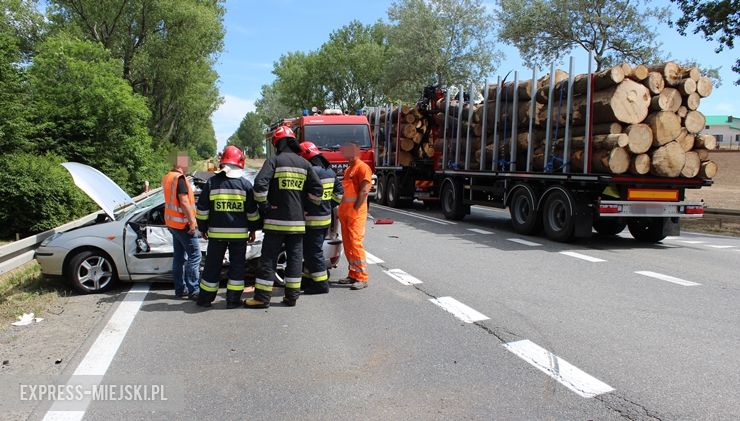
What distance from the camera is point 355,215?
6582 millimetres

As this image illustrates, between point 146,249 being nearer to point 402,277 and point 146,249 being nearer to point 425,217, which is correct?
point 402,277

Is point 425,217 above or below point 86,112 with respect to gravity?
below

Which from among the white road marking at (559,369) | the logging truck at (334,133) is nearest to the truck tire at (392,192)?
the logging truck at (334,133)

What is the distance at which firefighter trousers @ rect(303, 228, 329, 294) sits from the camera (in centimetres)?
611

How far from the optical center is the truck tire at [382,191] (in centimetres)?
1872

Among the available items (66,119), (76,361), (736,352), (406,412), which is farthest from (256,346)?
(66,119)

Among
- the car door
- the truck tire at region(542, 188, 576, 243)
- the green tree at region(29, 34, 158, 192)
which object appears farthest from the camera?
the green tree at region(29, 34, 158, 192)

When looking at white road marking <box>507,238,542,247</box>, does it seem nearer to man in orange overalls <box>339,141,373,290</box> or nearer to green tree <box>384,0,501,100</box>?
man in orange overalls <box>339,141,373,290</box>

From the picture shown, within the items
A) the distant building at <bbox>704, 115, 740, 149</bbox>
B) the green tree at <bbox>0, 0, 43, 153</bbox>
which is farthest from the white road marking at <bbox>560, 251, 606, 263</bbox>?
the distant building at <bbox>704, 115, 740, 149</bbox>

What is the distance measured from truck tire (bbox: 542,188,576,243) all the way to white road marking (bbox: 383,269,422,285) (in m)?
4.00

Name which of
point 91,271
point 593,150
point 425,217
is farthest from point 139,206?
point 425,217

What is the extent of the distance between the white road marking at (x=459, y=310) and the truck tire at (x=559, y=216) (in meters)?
4.85

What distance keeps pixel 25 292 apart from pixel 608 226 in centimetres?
1034

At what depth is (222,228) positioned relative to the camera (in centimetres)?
556
